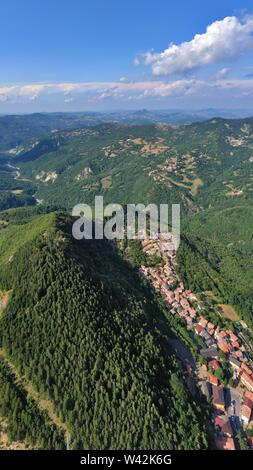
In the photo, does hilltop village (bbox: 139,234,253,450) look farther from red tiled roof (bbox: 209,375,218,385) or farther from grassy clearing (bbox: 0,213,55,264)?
grassy clearing (bbox: 0,213,55,264)

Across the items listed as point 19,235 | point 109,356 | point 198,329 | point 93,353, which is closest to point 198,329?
point 198,329

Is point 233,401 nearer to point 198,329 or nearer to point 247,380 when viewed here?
point 247,380

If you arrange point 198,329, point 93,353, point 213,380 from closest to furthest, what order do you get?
1. point 93,353
2. point 213,380
3. point 198,329

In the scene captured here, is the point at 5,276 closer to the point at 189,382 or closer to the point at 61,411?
the point at 61,411

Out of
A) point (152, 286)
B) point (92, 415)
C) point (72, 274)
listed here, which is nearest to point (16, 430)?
point (92, 415)

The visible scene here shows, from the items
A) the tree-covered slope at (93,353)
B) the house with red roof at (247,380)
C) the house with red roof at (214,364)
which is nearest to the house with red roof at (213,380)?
the house with red roof at (214,364)

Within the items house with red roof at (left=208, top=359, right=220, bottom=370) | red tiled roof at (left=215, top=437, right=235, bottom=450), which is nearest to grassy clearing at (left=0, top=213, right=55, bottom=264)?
house with red roof at (left=208, top=359, right=220, bottom=370)

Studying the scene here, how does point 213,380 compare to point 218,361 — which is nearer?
point 213,380
